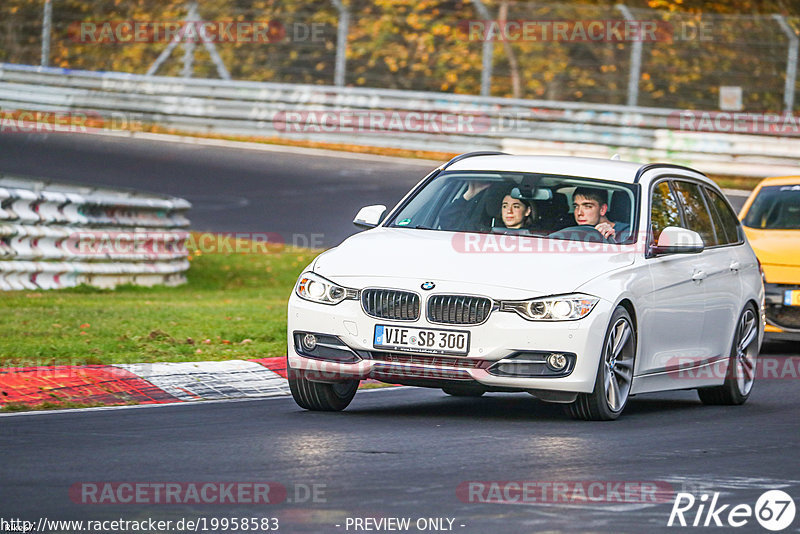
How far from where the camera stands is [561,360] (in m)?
8.93

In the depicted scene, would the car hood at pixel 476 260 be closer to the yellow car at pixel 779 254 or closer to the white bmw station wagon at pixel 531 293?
the white bmw station wagon at pixel 531 293

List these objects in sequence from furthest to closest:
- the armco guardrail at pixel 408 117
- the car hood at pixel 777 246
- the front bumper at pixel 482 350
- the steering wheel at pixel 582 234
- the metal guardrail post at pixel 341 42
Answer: the metal guardrail post at pixel 341 42 → the armco guardrail at pixel 408 117 → the car hood at pixel 777 246 → the steering wheel at pixel 582 234 → the front bumper at pixel 482 350

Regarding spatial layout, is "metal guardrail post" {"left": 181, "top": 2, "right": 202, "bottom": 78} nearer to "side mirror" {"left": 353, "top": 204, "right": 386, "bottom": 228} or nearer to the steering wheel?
"side mirror" {"left": 353, "top": 204, "right": 386, "bottom": 228}

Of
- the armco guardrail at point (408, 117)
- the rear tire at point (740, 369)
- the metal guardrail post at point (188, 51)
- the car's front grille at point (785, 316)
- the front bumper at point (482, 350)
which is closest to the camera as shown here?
the front bumper at point (482, 350)

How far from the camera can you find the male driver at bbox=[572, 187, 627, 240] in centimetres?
1005

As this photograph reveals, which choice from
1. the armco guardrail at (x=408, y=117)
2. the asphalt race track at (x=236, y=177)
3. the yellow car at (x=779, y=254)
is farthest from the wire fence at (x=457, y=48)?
the yellow car at (x=779, y=254)

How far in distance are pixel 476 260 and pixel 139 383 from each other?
275 cm

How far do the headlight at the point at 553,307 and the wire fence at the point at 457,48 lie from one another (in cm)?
2113

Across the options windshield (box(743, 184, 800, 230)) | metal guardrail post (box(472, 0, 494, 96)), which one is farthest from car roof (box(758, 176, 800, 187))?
metal guardrail post (box(472, 0, 494, 96))

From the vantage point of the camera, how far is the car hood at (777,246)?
14.5 m

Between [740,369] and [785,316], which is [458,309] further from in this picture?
[785,316]

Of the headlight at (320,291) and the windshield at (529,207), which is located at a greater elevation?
the windshield at (529,207)

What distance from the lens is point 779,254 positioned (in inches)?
573

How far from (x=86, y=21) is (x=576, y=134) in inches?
454
